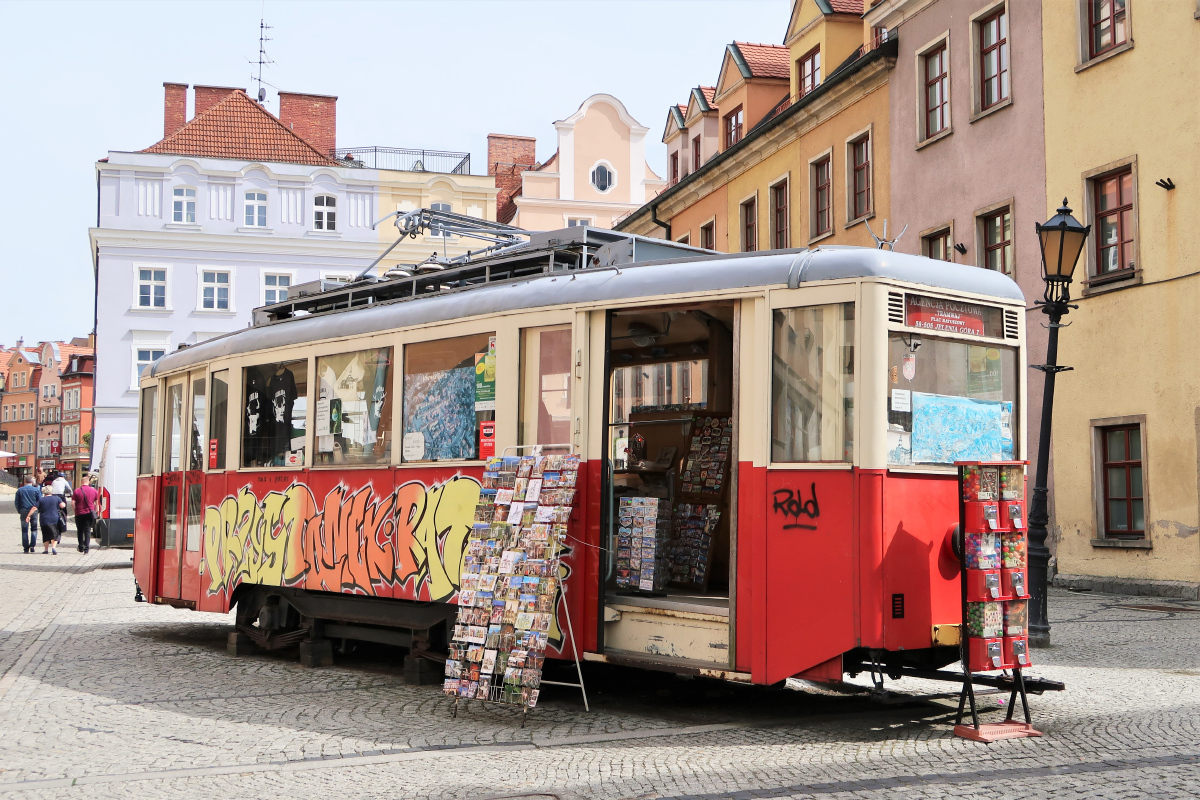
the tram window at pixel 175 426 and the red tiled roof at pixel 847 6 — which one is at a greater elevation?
the red tiled roof at pixel 847 6

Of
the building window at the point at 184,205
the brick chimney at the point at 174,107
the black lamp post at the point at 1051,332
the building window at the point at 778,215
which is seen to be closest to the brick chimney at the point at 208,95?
the brick chimney at the point at 174,107

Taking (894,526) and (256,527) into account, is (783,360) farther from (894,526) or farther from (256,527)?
(256,527)

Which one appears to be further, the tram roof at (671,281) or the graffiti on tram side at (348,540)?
the graffiti on tram side at (348,540)

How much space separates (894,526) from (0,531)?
132 ft

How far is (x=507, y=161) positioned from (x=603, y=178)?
7.82 metres

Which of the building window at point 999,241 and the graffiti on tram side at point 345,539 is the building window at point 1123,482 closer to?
the building window at point 999,241

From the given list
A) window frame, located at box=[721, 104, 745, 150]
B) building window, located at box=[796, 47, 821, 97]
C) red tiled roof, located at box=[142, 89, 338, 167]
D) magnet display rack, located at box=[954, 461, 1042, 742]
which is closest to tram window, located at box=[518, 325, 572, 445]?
magnet display rack, located at box=[954, 461, 1042, 742]

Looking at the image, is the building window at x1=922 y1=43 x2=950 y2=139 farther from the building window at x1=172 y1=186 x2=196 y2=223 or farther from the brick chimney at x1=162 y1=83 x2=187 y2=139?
the brick chimney at x1=162 y1=83 x2=187 y2=139

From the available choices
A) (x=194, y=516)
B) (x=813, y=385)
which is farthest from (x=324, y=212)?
(x=813, y=385)

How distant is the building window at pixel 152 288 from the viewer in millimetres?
48000

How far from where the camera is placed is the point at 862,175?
84.5 feet

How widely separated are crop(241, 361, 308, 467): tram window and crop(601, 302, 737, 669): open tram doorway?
10.4ft

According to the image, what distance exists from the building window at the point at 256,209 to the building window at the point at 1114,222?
122 ft

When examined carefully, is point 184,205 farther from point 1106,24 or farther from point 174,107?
point 1106,24
